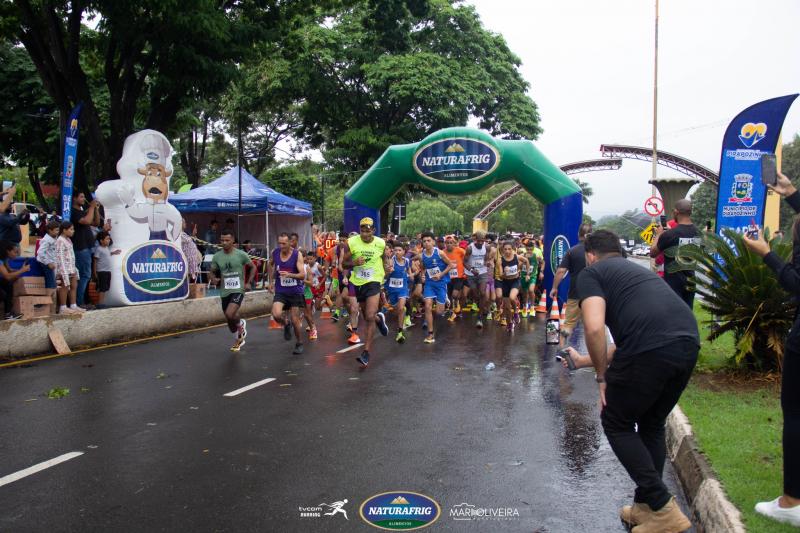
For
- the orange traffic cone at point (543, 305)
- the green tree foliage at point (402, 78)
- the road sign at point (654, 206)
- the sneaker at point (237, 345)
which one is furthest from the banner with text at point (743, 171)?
the green tree foliage at point (402, 78)

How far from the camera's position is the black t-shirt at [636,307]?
3539 millimetres

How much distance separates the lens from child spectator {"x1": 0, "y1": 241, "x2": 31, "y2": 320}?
9891 mm

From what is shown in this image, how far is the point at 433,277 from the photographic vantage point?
40.0 ft

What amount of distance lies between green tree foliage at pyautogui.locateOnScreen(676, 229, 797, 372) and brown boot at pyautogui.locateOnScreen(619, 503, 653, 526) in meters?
3.95

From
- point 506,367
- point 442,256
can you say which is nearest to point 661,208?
point 442,256

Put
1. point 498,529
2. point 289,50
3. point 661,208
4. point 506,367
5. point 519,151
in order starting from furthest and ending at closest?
point 661,208, point 289,50, point 519,151, point 506,367, point 498,529

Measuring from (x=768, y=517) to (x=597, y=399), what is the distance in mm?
3495

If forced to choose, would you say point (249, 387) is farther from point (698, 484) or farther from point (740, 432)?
point (740, 432)

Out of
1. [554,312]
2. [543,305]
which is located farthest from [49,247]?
[543,305]

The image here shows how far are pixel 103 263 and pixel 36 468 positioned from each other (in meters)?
7.89

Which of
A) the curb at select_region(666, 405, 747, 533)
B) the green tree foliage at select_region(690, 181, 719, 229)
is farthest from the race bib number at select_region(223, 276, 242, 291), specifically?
the green tree foliage at select_region(690, 181, 719, 229)

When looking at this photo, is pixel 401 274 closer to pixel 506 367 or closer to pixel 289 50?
pixel 506 367

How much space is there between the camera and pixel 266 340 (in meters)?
11.4

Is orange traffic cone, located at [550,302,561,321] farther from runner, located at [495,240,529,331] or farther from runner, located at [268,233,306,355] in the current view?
runner, located at [268,233,306,355]
